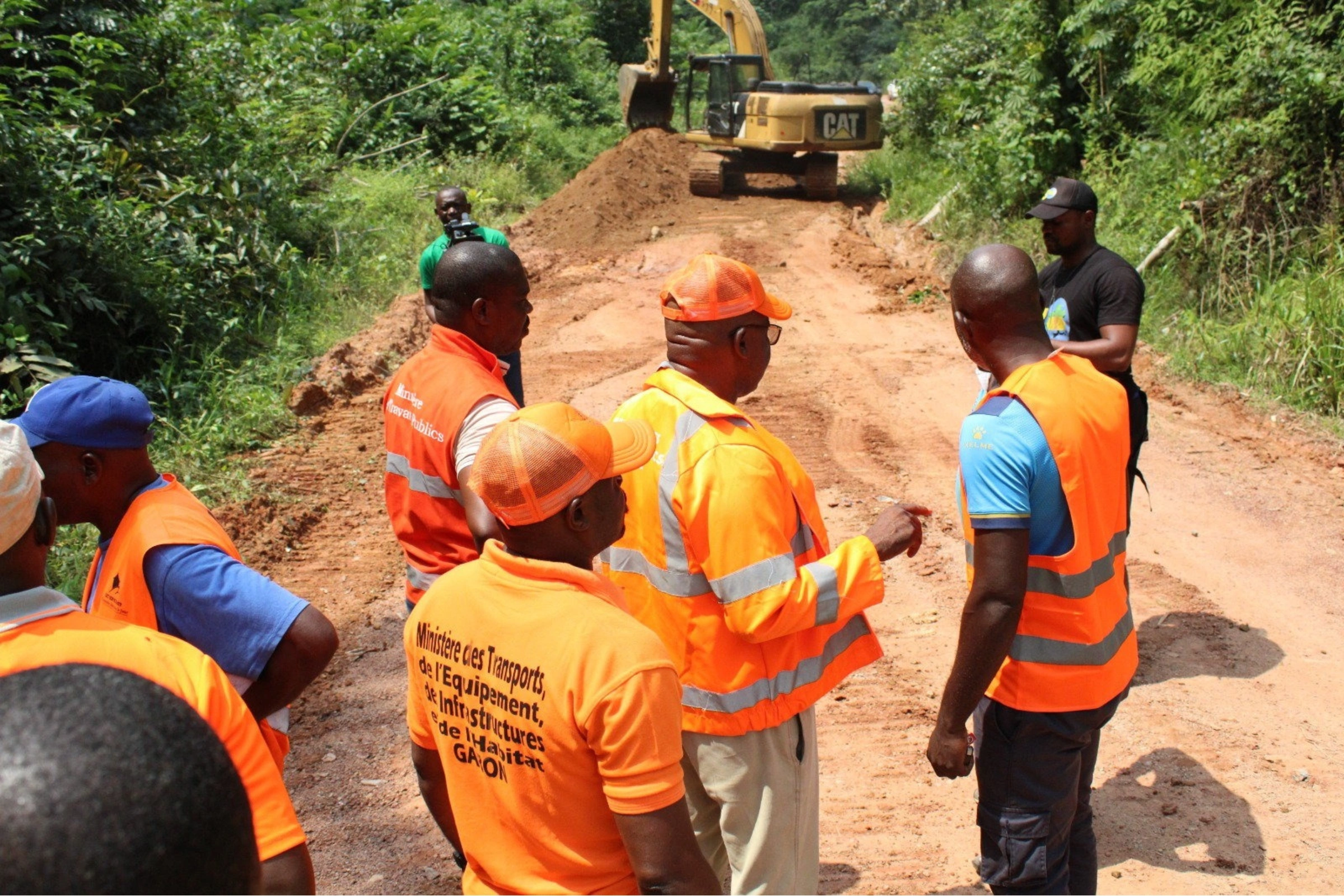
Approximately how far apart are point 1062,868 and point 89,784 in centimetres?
259

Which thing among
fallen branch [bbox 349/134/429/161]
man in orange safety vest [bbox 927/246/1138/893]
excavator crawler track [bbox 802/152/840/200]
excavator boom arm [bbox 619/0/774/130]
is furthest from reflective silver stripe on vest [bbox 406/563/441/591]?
excavator boom arm [bbox 619/0/774/130]

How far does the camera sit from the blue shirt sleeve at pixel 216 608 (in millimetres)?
2438

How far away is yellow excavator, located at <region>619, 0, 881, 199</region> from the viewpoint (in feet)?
54.9

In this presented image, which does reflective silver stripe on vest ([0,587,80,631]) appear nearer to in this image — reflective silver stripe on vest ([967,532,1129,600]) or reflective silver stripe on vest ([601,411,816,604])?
reflective silver stripe on vest ([601,411,816,604])

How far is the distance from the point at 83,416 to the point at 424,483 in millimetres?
1132

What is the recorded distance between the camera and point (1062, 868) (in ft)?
9.66

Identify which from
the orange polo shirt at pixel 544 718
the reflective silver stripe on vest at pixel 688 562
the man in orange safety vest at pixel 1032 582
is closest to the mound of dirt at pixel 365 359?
the reflective silver stripe on vest at pixel 688 562

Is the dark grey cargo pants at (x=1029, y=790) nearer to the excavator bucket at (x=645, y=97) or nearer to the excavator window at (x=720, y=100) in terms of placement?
the excavator window at (x=720, y=100)

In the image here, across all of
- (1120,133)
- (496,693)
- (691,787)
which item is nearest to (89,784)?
(496,693)

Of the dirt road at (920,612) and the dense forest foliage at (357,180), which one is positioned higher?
the dense forest foliage at (357,180)

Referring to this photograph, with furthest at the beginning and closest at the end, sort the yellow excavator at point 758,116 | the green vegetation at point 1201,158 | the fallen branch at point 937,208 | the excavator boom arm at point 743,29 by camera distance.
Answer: the excavator boom arm at point 743,29, the yellow excavator at point 758,116, the fallen branch at point 937,208, the green vegetation at point 1201,158

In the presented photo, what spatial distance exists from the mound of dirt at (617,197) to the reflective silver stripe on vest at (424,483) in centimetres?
1148

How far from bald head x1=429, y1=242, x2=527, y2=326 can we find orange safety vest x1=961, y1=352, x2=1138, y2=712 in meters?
1.69

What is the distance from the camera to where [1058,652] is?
2.83 metres
